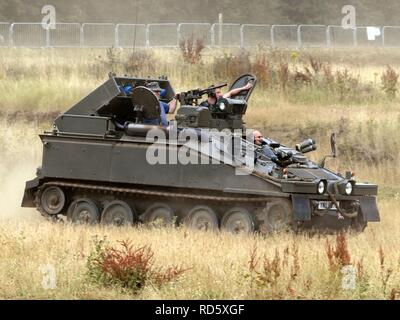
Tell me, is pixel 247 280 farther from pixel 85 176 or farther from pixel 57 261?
pixel 85 176

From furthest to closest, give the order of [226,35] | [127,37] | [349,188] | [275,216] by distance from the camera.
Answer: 1. [226,35]
2. [127,37]
3. [349,188]
4. [275,216]

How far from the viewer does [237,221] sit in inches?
655

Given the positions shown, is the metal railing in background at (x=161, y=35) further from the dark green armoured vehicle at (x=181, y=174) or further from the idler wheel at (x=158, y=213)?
the idler wheel at (x=158, y=213)

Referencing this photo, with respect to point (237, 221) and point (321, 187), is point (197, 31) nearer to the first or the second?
point (237, 221)

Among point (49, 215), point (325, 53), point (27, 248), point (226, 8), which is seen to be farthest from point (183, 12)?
point (27, 248)

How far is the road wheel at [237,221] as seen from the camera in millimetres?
16422

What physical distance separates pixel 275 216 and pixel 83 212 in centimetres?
334

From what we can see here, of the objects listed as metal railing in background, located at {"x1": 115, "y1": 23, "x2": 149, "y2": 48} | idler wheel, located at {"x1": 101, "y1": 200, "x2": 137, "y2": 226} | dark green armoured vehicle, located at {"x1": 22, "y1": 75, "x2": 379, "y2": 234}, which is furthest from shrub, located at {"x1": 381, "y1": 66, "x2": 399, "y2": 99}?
idler wheel, located at {"x1": 101, "y1": 200, "x2": 137, "y2": 226}

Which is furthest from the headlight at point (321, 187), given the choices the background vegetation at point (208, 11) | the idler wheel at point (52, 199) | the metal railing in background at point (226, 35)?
the background vegetation at point (208, 11)

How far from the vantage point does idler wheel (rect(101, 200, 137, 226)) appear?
17.5 m

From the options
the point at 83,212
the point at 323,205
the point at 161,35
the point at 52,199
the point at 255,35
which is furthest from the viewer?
the point at 255,35

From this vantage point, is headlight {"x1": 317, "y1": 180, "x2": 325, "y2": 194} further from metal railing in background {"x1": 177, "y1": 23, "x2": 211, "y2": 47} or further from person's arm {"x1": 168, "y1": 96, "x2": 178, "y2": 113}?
metal railing in background {"x1": 177, "y1": 23, "x2": 211, "y2": 47}

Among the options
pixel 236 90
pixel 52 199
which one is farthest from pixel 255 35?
pixel 52 199

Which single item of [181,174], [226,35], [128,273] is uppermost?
[226,35]
